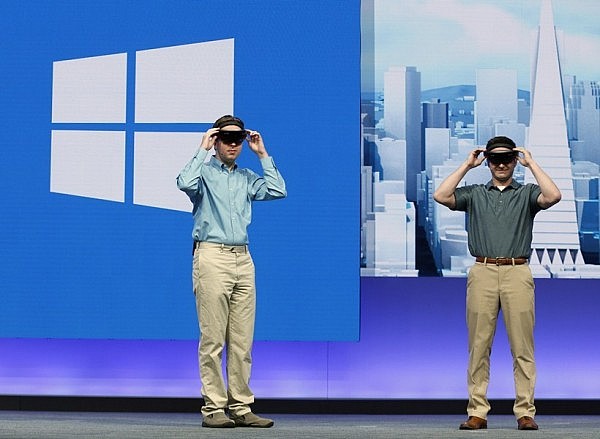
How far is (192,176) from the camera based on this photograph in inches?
190

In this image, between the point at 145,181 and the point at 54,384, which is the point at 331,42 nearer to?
the point at 145,181

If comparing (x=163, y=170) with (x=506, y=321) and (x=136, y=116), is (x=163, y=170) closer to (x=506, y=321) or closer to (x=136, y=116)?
(x=136, y=116)

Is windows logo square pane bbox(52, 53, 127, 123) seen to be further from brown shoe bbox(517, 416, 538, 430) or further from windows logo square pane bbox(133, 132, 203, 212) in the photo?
brown shoe bbox(517, 416, 538, 430)

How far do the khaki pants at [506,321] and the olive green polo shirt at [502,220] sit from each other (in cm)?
8

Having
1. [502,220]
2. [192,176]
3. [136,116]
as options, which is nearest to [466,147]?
[502,220]

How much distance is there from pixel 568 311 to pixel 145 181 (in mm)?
2353

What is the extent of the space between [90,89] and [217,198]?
1.47 meters

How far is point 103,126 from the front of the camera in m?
6.01

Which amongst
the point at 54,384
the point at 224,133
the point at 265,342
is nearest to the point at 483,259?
the point at 224,133

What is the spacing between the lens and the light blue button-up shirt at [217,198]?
4.85 m

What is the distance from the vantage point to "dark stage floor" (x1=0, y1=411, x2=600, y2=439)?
4473mm

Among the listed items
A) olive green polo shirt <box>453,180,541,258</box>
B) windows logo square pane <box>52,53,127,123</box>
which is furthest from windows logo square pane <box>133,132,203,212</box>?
olive green polo shirt <box>453,180,541,258</box>

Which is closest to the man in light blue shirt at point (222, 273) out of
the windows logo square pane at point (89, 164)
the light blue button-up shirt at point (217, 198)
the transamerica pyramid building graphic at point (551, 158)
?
the light blue button-up shirt at point (217, 198)

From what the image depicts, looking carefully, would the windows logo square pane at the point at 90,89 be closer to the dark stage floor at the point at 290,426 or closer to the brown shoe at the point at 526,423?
the dark stage floor at the point at 290,426
